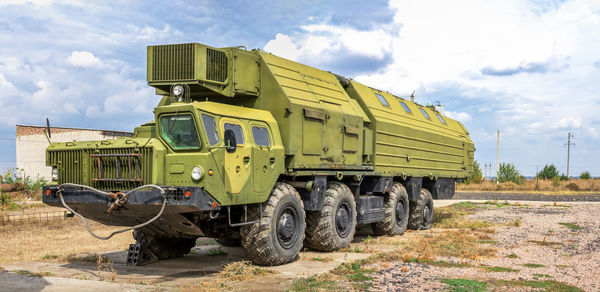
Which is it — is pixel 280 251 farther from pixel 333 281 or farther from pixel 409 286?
pixel 409 286

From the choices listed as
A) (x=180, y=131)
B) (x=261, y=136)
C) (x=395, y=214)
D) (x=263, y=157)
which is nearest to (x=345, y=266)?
(x=263, y=157)

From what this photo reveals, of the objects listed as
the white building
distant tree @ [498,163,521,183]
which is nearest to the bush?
distant tree @ [498,163,521,183]

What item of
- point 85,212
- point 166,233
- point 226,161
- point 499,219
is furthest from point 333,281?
point 499,219

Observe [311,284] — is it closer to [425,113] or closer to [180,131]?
[180,131]

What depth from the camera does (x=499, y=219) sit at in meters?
20.0

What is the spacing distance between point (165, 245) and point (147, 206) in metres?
3.05

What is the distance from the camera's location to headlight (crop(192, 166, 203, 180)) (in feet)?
27.1

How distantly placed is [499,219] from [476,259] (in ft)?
32.8

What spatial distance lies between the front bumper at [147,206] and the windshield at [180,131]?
82cm

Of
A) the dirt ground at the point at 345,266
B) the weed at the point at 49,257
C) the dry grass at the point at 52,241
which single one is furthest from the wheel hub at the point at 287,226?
the weed at the point at 49,257

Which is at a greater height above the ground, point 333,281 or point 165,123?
point 165,123

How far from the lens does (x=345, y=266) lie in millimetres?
9695

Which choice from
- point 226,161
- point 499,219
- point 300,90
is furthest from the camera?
point 499,219

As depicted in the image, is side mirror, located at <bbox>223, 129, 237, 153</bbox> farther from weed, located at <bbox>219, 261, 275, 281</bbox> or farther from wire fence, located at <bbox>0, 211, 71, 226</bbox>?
wire fence, located at <bbox>0, 211, 71, 226</bbox>
